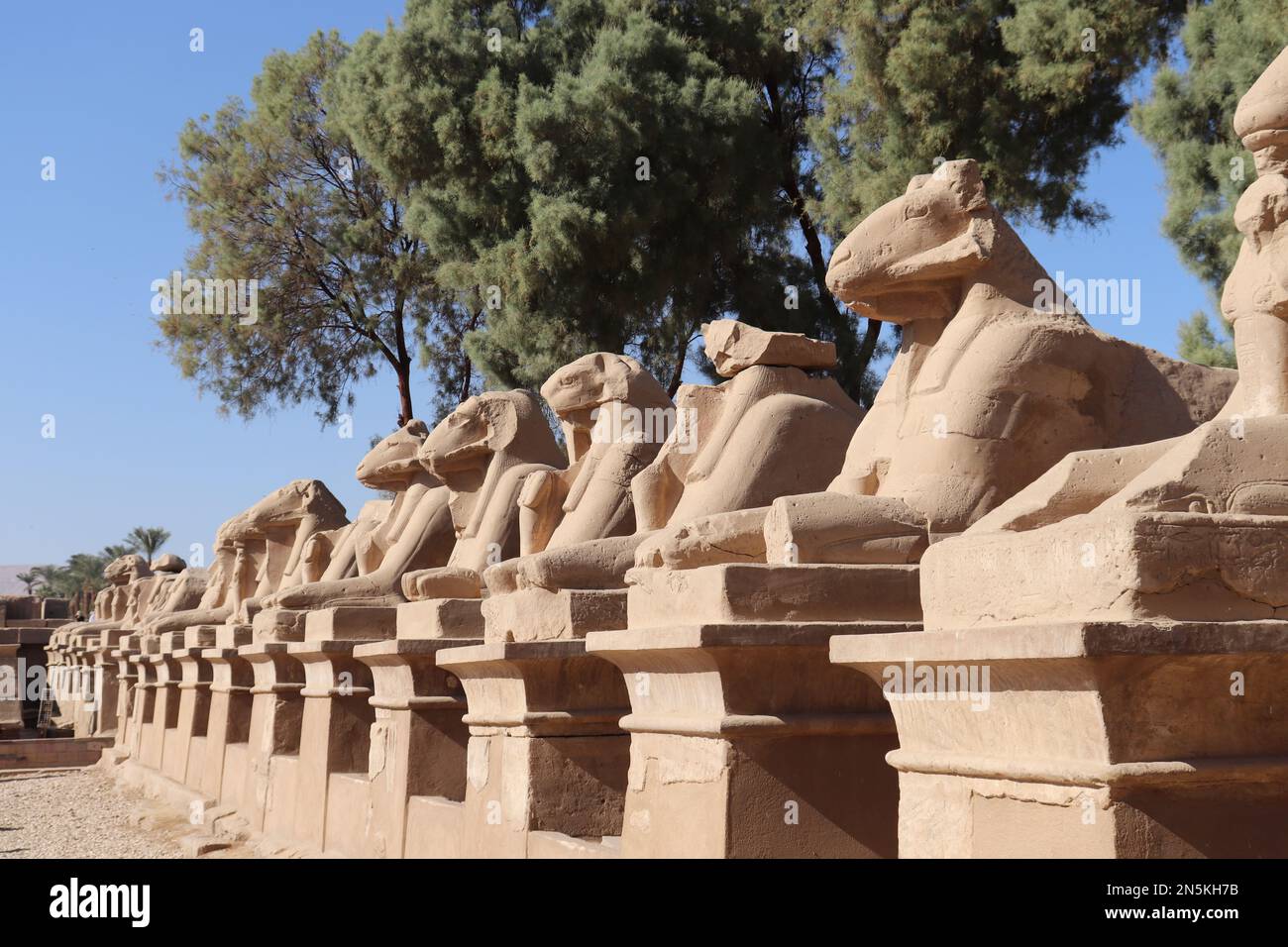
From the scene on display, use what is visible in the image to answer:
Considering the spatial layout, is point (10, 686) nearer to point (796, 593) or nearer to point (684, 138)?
point (684, 138)

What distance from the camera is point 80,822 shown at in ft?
37.6

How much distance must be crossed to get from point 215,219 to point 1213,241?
1286 cm

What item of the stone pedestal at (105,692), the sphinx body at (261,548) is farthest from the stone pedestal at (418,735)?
the stone pedestal at (105,692)

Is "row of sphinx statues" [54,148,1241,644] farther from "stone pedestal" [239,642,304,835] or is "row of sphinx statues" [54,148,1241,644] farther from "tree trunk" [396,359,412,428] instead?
"tree trunk" [396,359,412,428]

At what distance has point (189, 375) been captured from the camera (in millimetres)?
19234

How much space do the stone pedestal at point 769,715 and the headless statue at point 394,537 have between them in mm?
4083

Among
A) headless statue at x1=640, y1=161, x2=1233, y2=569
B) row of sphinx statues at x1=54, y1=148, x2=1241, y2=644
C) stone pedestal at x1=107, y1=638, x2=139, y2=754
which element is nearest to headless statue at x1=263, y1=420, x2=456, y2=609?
row of sphinx statues at x1=54, y1=148, x2=1241, y2=644

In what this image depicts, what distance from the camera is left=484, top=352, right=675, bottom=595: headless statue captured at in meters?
6.41

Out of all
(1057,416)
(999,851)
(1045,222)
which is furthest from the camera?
(1045,222)

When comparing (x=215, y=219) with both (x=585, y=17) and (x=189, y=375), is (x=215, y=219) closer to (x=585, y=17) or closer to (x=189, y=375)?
(x=189, y=375)

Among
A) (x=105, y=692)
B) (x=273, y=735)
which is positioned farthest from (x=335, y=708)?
(x=105, y=692)

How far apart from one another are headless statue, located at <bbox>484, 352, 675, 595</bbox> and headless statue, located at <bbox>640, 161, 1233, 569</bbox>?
1.79 metres

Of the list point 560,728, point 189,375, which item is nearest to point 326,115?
point 189,375

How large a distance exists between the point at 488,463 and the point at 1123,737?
18.6ft
